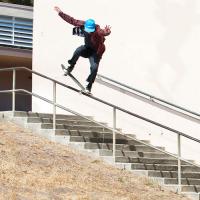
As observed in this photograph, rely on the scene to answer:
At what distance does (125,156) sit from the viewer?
47.0ft

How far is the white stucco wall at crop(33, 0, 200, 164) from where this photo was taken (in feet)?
51.6

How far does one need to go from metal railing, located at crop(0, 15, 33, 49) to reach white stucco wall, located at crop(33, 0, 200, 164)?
6.16 meters

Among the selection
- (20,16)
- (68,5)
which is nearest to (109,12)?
(68,5)

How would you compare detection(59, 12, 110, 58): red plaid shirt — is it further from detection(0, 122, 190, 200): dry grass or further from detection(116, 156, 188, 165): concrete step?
detection(116, 156, 188, 165): concrete step

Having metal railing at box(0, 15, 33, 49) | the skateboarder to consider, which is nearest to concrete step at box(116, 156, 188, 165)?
the skateboarder

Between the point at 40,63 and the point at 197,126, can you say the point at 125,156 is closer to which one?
the point at 197,126

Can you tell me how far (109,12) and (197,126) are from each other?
3.69 metres

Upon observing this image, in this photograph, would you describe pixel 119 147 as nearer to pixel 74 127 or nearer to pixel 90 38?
pixel 74 127

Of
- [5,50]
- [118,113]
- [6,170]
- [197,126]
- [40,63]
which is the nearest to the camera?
[6,170]

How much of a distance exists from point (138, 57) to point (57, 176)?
500cm

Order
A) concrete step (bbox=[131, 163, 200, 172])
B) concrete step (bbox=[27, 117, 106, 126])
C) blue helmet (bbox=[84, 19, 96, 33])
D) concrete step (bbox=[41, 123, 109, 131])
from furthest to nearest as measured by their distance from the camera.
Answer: concrete step (bbox=[27, 117, 106, 126]), concrete step (bbox=[41, 123, 109, 131]), blue helmet (bbox=[84, 19, 96, 33]), concrete step (bbox=[131, 163, 200, 172])

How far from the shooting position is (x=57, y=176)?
12.4 metres

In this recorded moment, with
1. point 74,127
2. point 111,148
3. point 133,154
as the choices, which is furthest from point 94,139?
point 133,154

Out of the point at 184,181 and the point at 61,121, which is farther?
the point at 61,121
